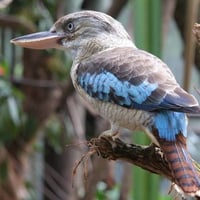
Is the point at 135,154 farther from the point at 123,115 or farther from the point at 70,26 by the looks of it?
the point at 70,26

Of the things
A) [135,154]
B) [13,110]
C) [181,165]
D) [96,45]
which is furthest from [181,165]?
[13,110]

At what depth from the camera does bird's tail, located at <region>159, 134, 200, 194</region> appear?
3.96ft

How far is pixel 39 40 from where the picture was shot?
1672 mm

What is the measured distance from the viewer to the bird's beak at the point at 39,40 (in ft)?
5.49

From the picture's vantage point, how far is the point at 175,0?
95.7 inches

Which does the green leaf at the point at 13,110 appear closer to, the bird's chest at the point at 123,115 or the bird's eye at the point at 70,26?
the bird's eye at the point at 70,26

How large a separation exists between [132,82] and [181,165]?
239 mm

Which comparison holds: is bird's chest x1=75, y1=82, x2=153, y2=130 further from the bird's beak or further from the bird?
the bird's beak

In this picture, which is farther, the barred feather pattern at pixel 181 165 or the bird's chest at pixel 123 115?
the bird's chest at pixel 123 115

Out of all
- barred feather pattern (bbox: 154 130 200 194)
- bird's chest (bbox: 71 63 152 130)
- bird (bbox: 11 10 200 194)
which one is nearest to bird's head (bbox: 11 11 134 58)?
bird (bbox: 11 10 200 194)

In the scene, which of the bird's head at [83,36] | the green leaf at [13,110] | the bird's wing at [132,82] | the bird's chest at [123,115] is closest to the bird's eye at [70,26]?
the bird's head at [83,36]

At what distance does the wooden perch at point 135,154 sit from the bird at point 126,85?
0.02 m

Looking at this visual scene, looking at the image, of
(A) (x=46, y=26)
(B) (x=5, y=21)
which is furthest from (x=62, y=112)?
(B) (x=5, y=21)

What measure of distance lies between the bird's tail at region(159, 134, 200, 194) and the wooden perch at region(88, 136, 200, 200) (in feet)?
0.29
